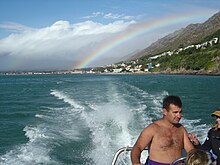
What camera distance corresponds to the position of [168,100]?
4.04 metres

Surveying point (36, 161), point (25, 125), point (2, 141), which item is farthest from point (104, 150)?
point (25, 125)

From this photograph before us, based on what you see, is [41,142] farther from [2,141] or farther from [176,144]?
[176,144]

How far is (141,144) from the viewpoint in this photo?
4027 millimetres

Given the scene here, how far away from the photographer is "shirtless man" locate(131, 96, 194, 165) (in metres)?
4.01

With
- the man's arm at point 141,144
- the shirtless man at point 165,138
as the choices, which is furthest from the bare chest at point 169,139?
the man's arm at point 141,144

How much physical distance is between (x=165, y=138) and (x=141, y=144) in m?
0.33

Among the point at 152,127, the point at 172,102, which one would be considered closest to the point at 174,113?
the point at 172,102

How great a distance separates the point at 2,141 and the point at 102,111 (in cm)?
816

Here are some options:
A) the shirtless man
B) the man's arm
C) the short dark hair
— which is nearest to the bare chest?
the shirtless man

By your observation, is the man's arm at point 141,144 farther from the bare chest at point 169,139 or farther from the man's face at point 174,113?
the man's face at point 174,113

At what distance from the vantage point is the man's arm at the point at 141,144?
400 cm

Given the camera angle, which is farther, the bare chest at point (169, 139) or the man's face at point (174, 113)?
the bare chest at point (169, 139)

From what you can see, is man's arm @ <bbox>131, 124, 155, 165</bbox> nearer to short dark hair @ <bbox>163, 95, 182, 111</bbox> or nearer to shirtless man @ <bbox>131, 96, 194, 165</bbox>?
shirtless man @ <bbox>131, 96, 194, 165</bbox>

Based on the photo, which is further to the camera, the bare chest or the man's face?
the bare chest
